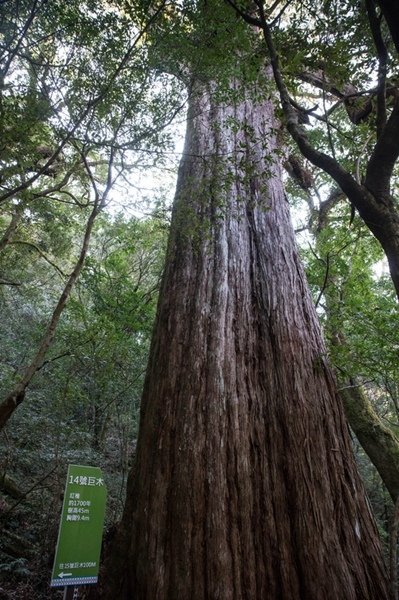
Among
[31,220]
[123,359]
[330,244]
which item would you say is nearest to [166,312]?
[123,359]

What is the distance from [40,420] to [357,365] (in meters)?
4.32

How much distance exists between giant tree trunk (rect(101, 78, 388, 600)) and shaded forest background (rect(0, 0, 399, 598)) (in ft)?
2.59

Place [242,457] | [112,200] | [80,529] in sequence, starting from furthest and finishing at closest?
[112,200] < [80,529] < [242,457]

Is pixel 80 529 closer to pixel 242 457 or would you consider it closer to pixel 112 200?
pixel 242 457

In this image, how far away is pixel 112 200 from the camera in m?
4.91

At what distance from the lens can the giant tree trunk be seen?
2105mm

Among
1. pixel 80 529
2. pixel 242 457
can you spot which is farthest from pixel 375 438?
pixel 80 529

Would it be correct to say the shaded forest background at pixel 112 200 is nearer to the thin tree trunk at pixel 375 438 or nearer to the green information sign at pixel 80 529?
the thin tree trunk at pixel 375 438

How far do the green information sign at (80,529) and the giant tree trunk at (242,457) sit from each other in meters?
0.36

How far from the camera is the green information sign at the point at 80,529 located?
2717 mm

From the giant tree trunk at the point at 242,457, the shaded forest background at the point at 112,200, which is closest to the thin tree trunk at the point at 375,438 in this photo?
the shaded forest background at the point at 112,200

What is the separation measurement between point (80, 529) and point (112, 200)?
3.51 metres

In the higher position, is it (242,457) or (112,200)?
(112,200)

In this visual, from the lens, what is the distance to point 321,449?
249cm
